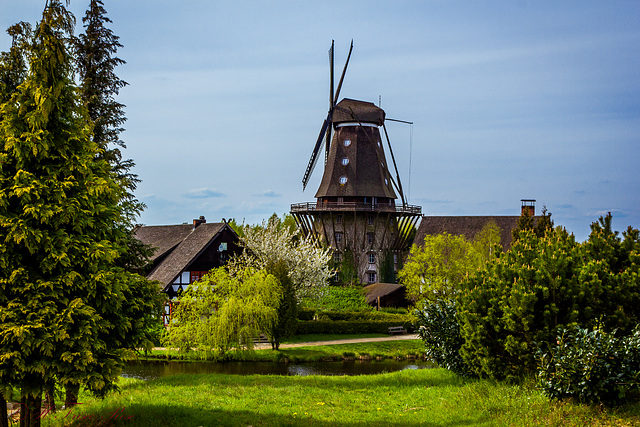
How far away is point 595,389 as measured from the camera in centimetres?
A: 1086

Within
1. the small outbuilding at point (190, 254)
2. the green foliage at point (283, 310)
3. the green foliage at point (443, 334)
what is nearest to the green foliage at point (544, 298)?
the green foliage at point (443, 334)

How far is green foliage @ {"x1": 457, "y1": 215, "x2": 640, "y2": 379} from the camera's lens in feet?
42.0

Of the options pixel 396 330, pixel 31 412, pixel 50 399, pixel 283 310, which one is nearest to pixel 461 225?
pixel 396 330

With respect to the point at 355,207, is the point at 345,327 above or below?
below

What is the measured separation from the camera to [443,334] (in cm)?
1650

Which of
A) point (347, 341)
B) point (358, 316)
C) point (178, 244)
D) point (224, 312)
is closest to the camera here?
point (224, 312)

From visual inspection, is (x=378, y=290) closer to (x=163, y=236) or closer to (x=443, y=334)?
(x=163, y=236)

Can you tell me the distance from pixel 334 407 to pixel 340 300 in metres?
31.0

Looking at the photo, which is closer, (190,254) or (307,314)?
(190,254)

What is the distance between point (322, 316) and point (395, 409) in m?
26.0

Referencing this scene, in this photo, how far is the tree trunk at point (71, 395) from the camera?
10703 mm

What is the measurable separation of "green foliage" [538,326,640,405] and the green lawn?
0.33 meters

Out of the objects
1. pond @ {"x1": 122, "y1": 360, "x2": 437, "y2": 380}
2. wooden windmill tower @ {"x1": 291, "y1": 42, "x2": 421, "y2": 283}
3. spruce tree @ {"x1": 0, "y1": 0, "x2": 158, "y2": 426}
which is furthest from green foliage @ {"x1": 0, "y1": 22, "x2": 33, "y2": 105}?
wooden windmill tower @ {"x1": 291, "y1": 42, "x2": 421, "y2": 283}

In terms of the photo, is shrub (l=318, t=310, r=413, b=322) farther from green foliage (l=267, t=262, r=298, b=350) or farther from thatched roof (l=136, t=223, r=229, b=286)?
thatched roof (l=136, t=223, r=229, b=286)
